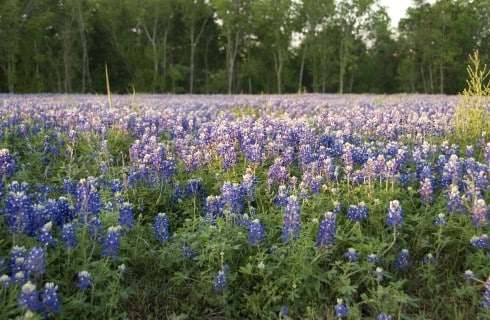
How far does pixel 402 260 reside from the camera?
11.8 feet

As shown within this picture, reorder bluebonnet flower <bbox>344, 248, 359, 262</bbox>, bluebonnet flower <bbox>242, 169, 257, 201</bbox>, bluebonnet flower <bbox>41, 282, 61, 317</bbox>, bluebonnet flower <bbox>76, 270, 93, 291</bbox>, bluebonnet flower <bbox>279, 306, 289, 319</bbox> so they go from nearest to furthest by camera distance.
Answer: bluebonnet flower <bbox>41, 282, 61, 317</bbox> < bluebonnet flower <bbox>76, 270, 93, 291</bbox> < bluebonnet flower <bbox>279, 306, 289, 319</bbox> < bluebonnet flower <bbox>344, 248, 359, 262</bbox> < bluebonnet flower <bbox>242, 169, 257, 201</bbox>

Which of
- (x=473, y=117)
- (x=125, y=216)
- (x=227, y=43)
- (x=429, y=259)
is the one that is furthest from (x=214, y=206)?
(x=227, y=43)

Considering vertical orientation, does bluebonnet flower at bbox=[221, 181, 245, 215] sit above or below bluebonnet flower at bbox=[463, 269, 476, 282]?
above

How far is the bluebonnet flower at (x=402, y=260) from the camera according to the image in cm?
358

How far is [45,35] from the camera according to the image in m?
43.6

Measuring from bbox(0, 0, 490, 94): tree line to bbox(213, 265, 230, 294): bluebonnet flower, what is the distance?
38.7 m

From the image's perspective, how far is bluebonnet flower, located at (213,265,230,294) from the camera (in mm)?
3387

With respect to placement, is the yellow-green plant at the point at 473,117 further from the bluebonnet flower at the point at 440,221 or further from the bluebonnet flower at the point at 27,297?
the bluebonnet flower at the point at 27,297

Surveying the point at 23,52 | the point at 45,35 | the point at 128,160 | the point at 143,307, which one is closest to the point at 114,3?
the point at 45,35

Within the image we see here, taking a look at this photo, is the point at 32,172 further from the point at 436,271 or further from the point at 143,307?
the point at 436,271

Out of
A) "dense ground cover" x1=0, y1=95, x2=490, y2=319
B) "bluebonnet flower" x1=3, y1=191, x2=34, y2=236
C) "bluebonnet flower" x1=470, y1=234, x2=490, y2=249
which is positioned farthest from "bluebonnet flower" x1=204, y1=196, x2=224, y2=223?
"bluebonnet flower" x1=470, y1=234, x2=490, y2=249

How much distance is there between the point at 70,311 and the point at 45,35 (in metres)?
45.8

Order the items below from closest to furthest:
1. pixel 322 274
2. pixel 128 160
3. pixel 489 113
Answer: pixel 322 274 → pixel 128 160 → pixel 489 113

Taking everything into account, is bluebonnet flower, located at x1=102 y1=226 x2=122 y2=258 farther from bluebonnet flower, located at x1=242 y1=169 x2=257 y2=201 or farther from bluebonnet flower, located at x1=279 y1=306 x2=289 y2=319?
bluebonnet flower, located at x1=242 y1=169 x2=257 y2=201
